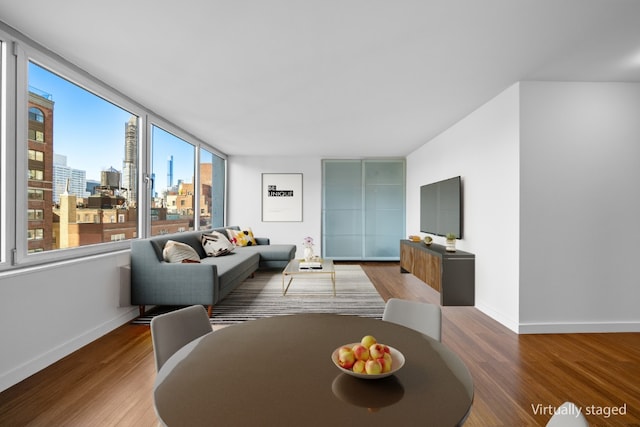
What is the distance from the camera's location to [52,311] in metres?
2.58

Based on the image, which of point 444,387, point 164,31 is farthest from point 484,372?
point 164,31

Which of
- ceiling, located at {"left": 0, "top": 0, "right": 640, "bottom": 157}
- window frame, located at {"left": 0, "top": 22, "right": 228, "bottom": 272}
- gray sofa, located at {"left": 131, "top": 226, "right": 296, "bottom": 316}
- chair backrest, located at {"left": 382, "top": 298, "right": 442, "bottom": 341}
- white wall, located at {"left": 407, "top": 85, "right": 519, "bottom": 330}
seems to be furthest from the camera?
gray sofa, located at {"left": 131, "top": 226, "right": 296, "bottom": 316}

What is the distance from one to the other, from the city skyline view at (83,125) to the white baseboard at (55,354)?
1522mm

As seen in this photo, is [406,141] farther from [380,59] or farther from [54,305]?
[54,305]

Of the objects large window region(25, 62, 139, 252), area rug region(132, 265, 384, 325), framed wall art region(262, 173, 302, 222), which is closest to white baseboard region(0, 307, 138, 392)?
area rug region(132, 265, 384, 325)

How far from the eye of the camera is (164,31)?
7.94 feet

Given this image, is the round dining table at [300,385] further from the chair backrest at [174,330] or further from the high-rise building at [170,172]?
the high-rise building at [170,172]

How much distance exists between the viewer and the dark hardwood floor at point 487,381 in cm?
191

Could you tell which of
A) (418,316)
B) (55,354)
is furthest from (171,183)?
(418,316)

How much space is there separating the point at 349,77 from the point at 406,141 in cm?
328

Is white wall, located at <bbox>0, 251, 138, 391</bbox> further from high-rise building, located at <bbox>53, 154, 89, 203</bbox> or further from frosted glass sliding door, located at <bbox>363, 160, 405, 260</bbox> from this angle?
frosted glass sliding door, located at <bbox>363, 160, 405, 260</bbox>

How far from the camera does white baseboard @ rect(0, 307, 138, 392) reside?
7.31 feet

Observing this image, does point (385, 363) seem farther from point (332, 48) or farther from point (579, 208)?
point (579, 208)

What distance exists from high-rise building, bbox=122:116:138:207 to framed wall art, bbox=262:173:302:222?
3826 mm
